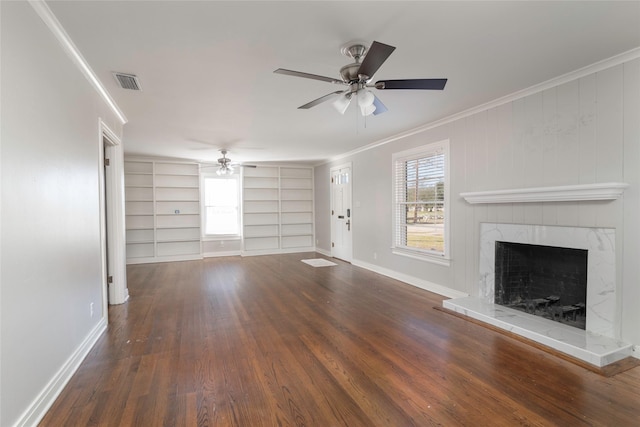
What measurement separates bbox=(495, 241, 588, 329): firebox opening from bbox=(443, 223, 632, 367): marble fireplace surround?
0.13 meters

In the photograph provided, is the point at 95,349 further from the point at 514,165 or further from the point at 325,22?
the point at 514,165

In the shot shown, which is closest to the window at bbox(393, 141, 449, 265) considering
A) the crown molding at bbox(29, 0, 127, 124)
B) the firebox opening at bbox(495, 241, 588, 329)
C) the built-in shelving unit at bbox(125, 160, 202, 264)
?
the firebox opening at bbox(495, 241, 588, 329)

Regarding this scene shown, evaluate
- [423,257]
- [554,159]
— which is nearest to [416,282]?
[423,257]

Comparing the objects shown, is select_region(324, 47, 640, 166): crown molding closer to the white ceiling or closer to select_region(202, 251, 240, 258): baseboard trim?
the white ceiling

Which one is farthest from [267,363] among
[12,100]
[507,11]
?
[507,11]

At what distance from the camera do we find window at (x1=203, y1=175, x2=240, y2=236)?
824 centimetres

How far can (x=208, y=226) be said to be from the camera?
826cm

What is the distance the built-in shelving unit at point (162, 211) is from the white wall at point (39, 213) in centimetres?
512

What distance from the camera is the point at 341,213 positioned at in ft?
24.6

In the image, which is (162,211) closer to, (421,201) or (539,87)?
(421,201)

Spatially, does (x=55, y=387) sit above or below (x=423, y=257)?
below

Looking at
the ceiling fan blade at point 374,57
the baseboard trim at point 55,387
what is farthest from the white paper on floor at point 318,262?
the ceiling fan blade at point 374,57

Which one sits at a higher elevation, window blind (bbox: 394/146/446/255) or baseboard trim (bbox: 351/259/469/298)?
window blind (bbox: 394/146/446/255)

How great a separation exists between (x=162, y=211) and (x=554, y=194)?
7.77 m
